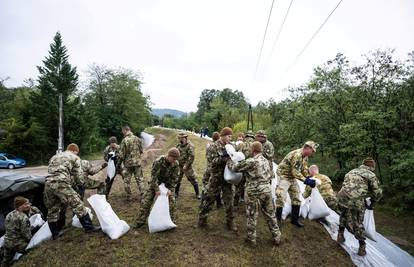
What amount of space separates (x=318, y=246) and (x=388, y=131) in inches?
409

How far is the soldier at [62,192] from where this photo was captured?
16.9 feet

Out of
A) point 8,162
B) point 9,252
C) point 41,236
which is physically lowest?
point 8,162

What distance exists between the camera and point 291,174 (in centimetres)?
617

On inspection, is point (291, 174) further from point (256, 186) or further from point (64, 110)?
point (64, 110)

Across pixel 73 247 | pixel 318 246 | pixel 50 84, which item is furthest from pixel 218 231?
pixel 50 84

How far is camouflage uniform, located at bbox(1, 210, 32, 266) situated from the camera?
16.9ft

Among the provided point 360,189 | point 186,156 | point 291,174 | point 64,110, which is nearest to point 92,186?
point 186,156

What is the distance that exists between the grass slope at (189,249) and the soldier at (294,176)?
0.47m

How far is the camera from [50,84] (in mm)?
32094

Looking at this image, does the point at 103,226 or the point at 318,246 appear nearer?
the point at 103,226

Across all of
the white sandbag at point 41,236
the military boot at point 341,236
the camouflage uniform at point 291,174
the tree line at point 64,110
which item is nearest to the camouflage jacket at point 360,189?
the military boot at point 341,236

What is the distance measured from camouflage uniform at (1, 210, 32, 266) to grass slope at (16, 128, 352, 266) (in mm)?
413

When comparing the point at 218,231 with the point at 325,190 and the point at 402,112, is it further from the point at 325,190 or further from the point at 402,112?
the point at 402,112

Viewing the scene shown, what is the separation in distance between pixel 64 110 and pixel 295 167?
29702 mm
